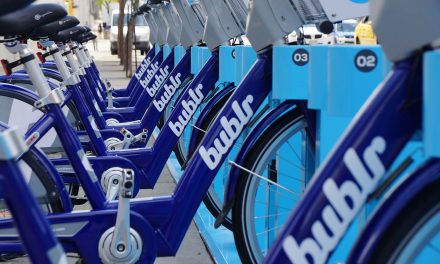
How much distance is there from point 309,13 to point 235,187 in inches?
30.5

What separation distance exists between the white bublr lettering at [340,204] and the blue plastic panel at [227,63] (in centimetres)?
262

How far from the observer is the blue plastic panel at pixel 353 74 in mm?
2930

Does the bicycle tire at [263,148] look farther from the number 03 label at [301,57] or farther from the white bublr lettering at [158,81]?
the white bublr lettering at [158,81]

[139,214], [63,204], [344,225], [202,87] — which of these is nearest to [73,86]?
[202,87]

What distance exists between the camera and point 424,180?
2.07m

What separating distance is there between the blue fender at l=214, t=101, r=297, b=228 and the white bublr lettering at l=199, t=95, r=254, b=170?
0.06 m

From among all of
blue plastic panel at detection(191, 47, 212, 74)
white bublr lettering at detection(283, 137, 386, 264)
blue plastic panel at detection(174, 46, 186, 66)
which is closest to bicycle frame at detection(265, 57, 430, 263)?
white bublr lettering at detection(283, 137, 386, 264)

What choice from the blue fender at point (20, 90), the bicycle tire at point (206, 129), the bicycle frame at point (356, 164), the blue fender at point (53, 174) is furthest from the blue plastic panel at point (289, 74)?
the blue fender at point (20, 90)

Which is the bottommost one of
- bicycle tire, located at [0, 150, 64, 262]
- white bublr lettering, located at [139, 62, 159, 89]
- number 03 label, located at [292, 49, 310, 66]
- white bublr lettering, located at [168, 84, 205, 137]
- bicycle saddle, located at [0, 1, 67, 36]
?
white bublr lettering, located at [139, 62, 159, 89]

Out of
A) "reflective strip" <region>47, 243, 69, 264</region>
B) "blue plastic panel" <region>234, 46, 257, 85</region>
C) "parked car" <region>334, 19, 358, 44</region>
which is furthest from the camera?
"blue plastic panel" <region>234, 46, 257, 85</region>

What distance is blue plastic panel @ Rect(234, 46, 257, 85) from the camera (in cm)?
446

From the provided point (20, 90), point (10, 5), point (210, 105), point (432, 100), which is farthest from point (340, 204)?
point (20, 90)

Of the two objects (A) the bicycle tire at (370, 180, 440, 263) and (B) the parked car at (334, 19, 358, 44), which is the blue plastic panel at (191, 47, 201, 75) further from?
(A) the bicycle tire at (370, 180, 440, 263)

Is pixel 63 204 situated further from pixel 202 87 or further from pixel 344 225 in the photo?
pixel 344 225
